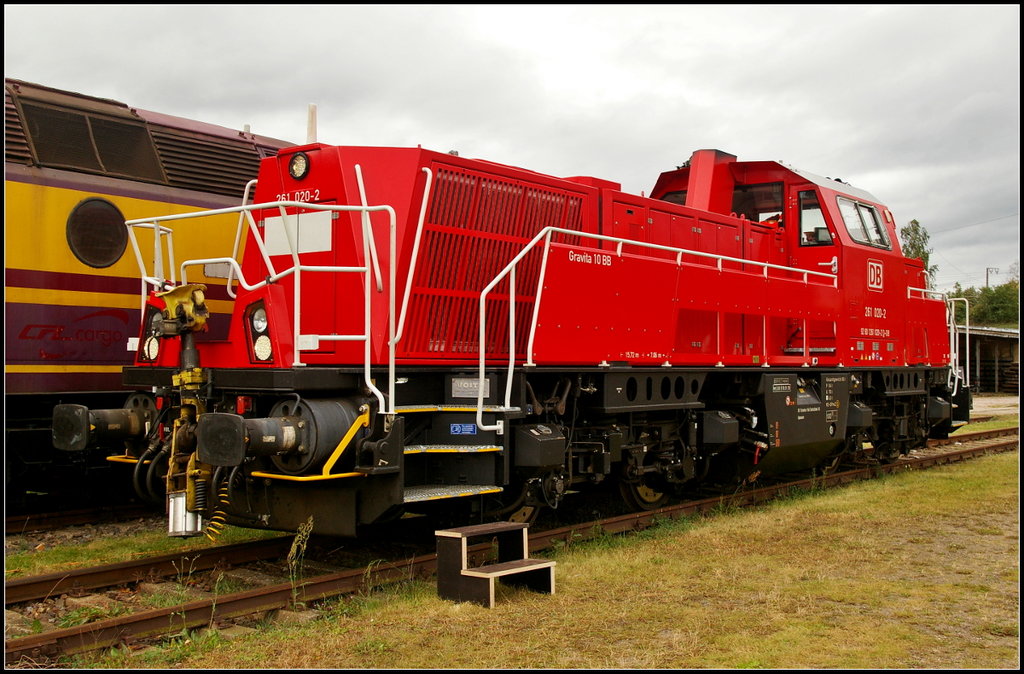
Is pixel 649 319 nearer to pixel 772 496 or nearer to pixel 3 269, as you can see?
pixel 772 496

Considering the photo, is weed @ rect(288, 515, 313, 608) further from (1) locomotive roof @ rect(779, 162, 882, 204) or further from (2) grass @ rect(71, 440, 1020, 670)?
(1) locomotive roof @ rect(779, 162, 882, 204)

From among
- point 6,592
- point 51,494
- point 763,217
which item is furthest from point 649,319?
point 51,494

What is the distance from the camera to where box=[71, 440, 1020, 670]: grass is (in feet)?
16.7

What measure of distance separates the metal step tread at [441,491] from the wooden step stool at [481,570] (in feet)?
1.12

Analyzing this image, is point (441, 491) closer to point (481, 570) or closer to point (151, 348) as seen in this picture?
point (481, 570)

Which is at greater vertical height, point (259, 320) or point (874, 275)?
point (874, 275)

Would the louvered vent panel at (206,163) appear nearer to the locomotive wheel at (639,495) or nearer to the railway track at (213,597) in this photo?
the railway track at (213,597)

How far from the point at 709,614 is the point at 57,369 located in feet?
21.7

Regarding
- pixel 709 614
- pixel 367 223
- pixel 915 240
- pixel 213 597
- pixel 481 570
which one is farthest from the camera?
pixel 915 240

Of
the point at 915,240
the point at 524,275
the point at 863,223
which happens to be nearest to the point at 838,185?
the point at 863,223

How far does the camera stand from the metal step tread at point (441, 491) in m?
6.72

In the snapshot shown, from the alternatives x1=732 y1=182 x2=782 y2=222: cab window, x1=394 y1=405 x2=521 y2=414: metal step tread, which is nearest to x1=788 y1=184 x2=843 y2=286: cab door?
x1=732 y1=182 x2=782 y2=222: cab window

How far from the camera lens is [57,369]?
8961mm

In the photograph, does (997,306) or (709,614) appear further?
(997,306)
